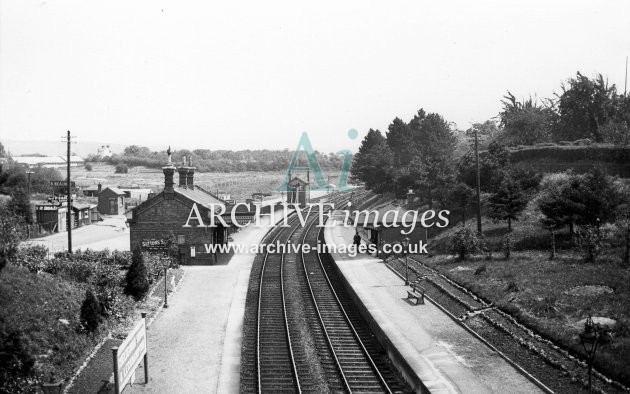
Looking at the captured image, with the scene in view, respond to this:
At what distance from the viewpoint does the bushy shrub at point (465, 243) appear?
31578mm

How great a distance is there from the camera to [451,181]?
1752 inches

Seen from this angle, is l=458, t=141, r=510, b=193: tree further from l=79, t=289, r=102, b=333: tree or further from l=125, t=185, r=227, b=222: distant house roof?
l=79, t=289, r=102, b=333: tree

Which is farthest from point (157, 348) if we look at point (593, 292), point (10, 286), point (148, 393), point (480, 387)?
point (593, 292)

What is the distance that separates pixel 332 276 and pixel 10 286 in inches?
707

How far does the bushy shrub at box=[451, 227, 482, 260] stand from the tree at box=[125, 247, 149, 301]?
56.3 ft

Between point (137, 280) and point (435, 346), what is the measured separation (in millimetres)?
13103

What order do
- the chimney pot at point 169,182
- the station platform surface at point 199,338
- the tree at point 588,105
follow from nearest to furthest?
the station platform surface at point 199,338, the chimney pot at point 169,182, the tree at point 588,105

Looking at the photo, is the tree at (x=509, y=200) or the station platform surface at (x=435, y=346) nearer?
the station platform surface at (x=435, y=346)

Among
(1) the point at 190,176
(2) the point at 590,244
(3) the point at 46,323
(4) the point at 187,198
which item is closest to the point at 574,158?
(2) the point at 590,244

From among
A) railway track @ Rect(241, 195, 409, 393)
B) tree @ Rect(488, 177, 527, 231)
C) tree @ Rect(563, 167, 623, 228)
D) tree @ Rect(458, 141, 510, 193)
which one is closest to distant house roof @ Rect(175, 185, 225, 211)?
railway track @ Rect(241, 195, 409, 393)

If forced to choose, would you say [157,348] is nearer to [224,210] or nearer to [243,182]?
[224,210]

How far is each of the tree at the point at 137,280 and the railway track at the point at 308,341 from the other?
4.71 meters

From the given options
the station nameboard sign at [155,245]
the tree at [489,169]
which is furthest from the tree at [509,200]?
the station nameboard sign at [155,245]

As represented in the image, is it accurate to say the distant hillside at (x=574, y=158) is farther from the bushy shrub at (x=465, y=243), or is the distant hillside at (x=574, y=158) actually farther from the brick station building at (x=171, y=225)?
the brick station building at (x=171, y=225)
